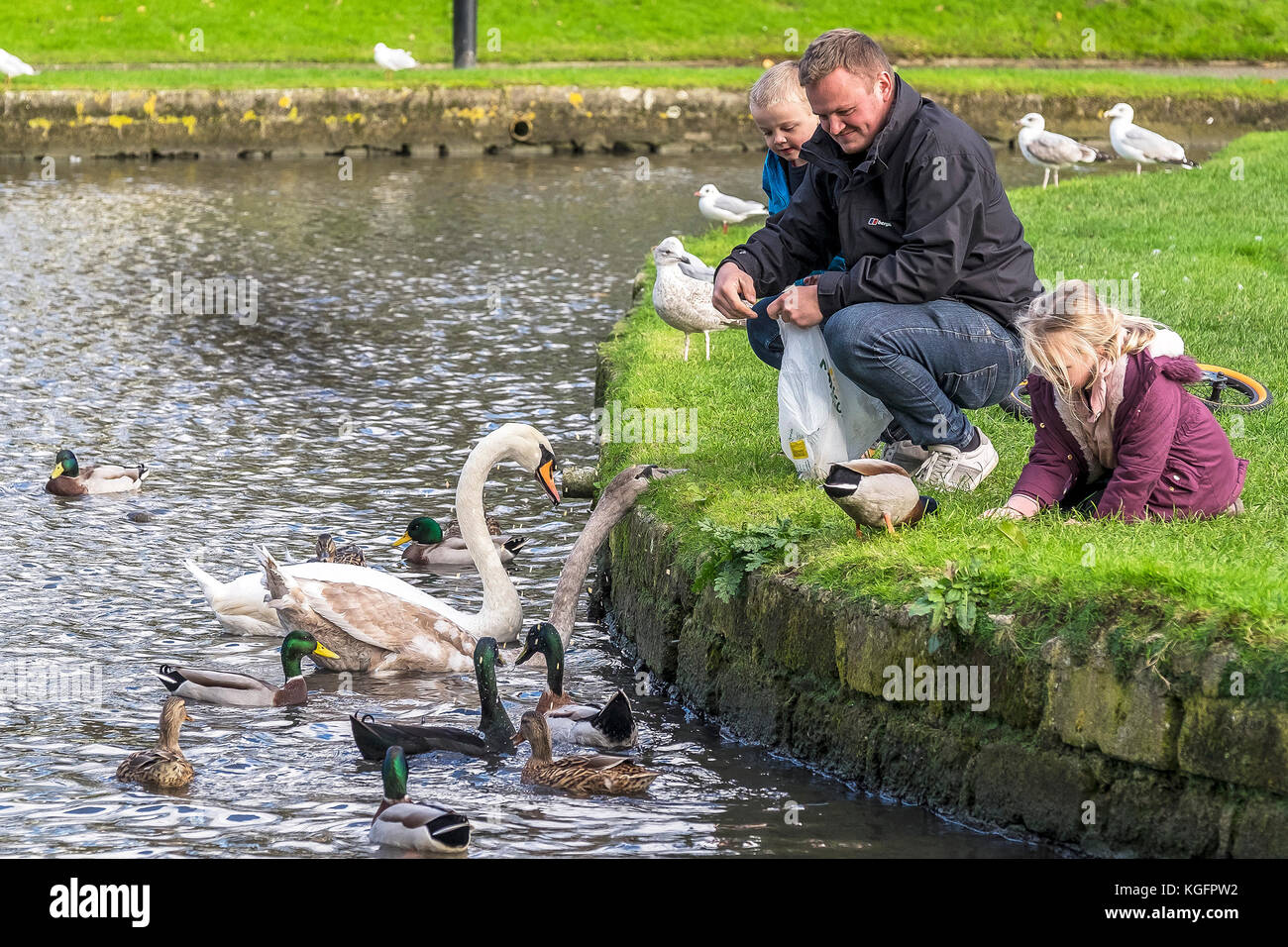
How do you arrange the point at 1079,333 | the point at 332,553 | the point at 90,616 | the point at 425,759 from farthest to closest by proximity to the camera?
the point at 332,553, the point at 90,616, the point at 425,759, the point at 1079,333

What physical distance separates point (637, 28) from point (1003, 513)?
2570 cm

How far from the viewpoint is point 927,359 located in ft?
22.3

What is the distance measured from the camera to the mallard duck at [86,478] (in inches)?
375

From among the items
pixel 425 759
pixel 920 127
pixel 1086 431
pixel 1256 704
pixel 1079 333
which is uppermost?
pixel 920 127

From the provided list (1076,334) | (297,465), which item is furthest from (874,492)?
(297,465)

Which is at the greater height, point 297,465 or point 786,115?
point 786,115

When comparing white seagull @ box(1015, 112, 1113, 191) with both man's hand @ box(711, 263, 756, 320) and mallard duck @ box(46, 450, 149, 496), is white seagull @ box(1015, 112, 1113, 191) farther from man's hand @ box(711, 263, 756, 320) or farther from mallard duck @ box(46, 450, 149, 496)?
mallard duck @ box(46, 450, 149, 496)

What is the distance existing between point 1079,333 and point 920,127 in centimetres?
Result: 127

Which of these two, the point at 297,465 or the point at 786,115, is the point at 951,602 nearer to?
the point at 786,115

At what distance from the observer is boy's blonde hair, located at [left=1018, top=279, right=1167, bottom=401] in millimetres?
5871

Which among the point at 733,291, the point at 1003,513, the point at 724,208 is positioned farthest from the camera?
the point at 724,208
